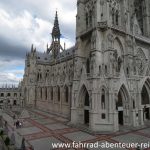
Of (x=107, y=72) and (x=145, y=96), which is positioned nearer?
(x=107, y=72)

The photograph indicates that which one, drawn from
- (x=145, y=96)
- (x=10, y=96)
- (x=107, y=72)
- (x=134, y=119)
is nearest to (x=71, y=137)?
(x=107, y=72)

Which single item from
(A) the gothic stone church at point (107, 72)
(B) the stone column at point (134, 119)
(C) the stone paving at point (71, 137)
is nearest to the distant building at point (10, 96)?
(A) the gothic stone church at point (107, 72)

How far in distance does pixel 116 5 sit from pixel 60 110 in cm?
2843

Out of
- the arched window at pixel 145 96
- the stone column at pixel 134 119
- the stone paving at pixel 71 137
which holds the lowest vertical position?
the stone paving at pixel 71 137

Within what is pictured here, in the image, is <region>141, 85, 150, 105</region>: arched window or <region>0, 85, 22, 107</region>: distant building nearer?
<region>141, 85, 150, 105</region>: arched window

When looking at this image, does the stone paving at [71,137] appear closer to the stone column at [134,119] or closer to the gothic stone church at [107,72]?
the stone column at [134,119]

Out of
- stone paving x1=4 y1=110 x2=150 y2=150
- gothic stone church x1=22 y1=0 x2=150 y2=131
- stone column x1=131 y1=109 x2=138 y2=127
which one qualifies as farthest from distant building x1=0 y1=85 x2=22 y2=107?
stone column x1=131 y1=109 x2=138 y2=127

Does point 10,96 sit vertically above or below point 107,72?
below

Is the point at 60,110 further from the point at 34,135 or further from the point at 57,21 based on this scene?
the point at 57,21

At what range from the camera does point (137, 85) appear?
3100 cm

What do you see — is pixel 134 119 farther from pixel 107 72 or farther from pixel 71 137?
pixel 71 137

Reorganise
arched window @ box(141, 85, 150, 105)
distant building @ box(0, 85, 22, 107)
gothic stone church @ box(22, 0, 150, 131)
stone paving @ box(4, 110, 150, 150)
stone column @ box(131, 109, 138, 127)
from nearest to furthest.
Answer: stone paving @ box(4, 110, 150, 150)
gothic stone church @ box(22, 0, 150, 131)
stone column @ box(131, 109, 138, 127)
arched window @ box(141, 85, 150, 105)
distant building @ box(0, 85, 22, 107)

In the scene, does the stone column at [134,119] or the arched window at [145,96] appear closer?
the stone column at [134,119]

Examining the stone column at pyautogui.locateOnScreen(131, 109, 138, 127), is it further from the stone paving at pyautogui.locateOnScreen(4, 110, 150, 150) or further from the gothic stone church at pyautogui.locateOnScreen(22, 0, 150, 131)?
the stone paving at pyautogui.locateOnScreen(4, 110, 150, 150)
